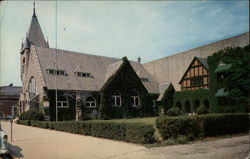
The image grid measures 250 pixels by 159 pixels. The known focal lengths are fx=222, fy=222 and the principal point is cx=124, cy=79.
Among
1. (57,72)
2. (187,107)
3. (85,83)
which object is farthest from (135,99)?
(57,72)

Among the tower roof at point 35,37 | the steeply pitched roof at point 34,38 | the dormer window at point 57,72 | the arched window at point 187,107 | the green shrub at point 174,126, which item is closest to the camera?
the green shrub at point 174,126

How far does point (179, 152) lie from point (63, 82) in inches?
843

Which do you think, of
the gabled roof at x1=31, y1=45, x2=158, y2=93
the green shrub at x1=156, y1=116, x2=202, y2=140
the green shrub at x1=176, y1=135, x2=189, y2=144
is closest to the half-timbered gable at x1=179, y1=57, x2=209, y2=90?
the gabled roof at x1=31, y1=45, x2=158, y2=93

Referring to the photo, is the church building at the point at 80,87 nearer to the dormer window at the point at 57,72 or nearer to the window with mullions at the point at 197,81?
the dormer window at the point at 57,72

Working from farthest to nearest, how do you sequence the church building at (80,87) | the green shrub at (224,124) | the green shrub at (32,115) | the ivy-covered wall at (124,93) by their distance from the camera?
the ivy-covered wall at (124,93), the church building at (80,87), the green shrub at (32,115), the green shrub at (224,124)

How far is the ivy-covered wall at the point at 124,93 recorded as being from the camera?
95.4 ft

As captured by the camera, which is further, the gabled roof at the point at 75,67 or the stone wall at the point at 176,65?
the stone wall at the point at 176,65

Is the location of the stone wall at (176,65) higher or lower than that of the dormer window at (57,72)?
higher

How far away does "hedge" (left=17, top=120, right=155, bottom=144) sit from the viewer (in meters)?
11.5

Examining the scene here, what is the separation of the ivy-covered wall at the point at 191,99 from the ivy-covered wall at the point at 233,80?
199 centimetres

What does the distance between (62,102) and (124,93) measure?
851 cm

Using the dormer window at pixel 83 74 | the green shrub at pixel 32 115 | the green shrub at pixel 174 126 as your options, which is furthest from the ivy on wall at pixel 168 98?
the green shrub at pixel 174 126

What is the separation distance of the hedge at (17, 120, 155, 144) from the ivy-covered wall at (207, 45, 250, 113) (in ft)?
36.5

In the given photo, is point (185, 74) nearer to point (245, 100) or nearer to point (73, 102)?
point (245, 100)
